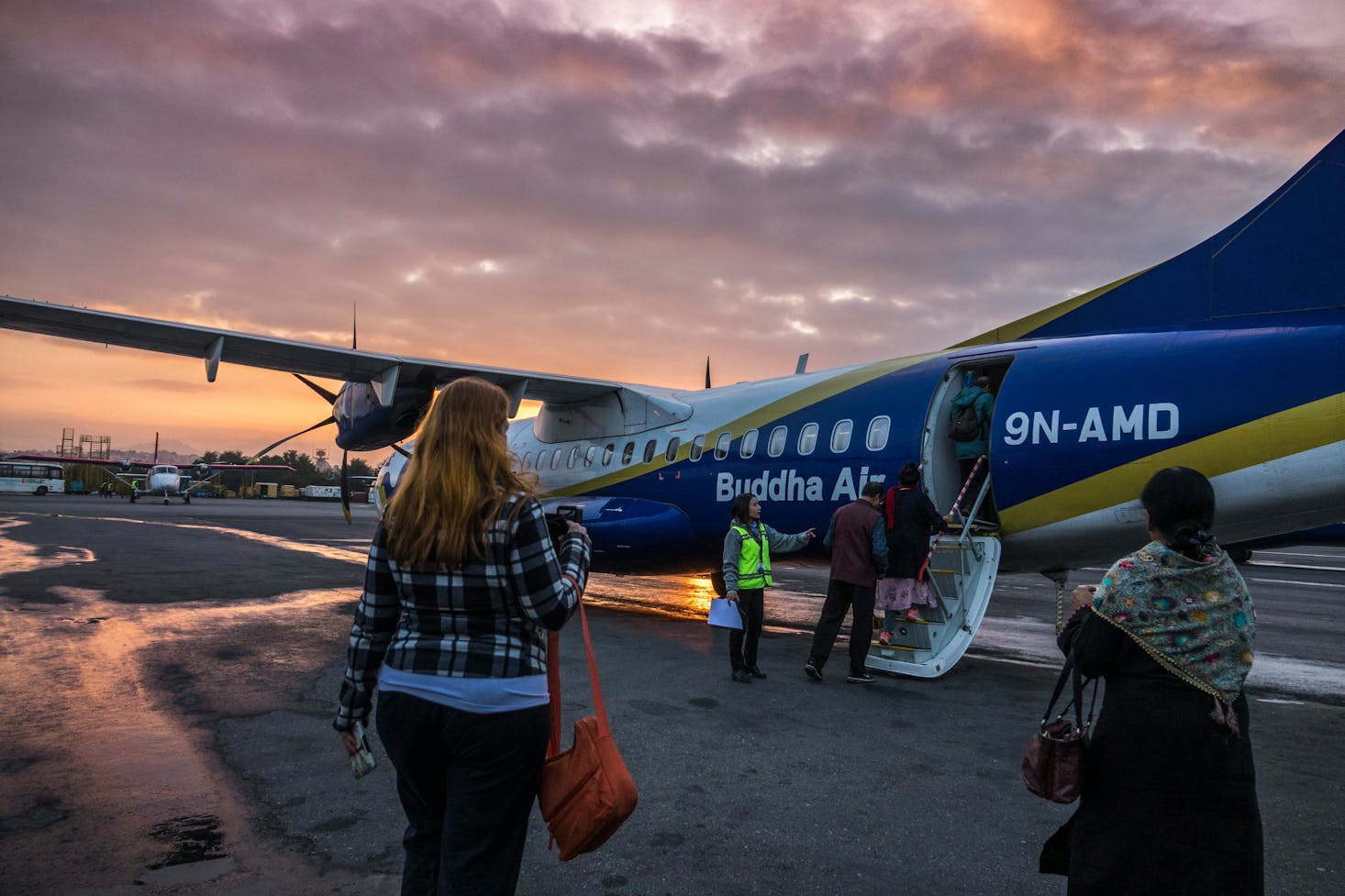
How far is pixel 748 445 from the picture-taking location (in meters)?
10.8

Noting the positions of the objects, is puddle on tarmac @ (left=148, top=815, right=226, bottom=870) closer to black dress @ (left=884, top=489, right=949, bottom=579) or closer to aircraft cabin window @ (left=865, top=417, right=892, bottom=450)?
black dress @ (left=884, top=489, right=949, bottom=579)

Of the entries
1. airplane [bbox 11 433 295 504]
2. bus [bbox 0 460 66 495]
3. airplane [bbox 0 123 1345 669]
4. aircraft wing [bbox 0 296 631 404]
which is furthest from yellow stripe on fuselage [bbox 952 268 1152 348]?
bus [bbox 0 460 66 495]

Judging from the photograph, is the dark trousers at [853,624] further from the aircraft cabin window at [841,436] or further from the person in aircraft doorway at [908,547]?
the aircraft cabin window at [841,436]

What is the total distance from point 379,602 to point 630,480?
32.8 ft

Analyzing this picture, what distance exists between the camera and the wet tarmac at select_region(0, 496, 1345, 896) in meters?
3.69

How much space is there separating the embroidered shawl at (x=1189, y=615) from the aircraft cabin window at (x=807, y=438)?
730cm

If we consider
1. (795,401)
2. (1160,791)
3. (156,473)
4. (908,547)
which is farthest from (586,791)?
(156,473)

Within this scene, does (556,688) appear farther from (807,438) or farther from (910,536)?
(807,438)

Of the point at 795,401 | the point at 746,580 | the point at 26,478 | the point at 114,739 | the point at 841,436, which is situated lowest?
the point at 114,739

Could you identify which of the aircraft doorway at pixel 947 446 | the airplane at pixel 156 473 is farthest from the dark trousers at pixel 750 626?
the airplane at pixel 156 473

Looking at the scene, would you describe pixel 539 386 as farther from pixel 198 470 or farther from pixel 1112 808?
pixel 198 470

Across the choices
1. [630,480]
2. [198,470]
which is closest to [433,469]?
[630,480]

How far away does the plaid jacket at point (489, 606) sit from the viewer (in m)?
2.30

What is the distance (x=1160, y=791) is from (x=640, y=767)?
321 cm
